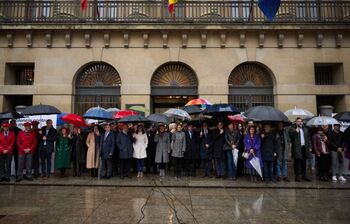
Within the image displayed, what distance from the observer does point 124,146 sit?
10.6 meters

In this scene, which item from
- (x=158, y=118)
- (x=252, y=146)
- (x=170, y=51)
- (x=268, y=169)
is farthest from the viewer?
(x=170, y=51)

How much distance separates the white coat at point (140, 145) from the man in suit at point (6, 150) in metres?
4.02

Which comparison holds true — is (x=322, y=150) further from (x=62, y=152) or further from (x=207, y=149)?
(x=62, y=152)

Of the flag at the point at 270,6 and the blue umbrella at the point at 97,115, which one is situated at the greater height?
the flag at the point at 270,6

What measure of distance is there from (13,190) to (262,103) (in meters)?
11.9

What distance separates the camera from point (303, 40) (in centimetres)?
1555

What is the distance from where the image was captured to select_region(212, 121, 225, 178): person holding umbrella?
34.9ft

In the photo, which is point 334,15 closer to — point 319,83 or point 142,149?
point 319,83

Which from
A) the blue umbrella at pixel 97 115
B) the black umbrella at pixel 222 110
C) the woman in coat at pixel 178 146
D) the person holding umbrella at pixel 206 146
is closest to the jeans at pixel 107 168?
the blue umbrella at pixel 97 115

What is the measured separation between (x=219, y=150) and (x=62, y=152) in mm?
5569

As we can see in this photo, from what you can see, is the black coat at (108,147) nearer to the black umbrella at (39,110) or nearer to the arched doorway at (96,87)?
the black umbrella at (39,110)

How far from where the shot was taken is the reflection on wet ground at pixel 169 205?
19.2ft

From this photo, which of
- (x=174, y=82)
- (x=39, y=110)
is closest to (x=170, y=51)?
(x=174, y=82)

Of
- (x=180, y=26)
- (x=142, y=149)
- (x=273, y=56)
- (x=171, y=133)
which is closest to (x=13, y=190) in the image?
(x=142, y=149)
